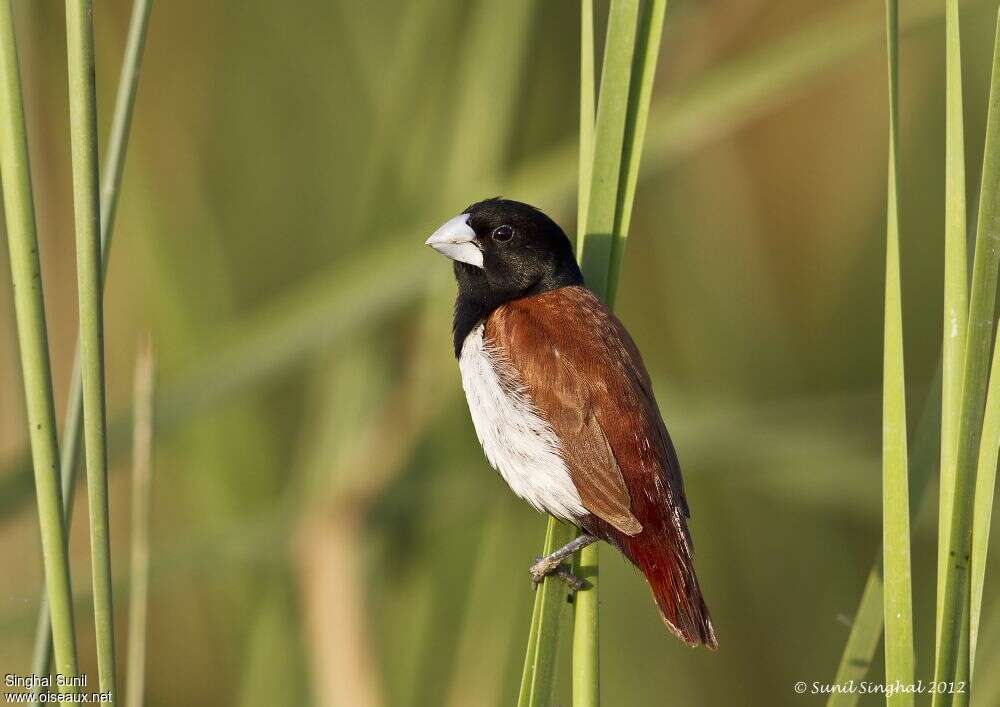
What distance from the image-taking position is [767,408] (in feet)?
8.96

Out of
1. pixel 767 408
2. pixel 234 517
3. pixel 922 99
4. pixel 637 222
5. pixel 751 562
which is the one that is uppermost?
pixel 922 99

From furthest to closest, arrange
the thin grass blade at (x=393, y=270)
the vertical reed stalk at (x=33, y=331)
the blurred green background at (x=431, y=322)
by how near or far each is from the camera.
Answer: the blurred green background at (x=431, y=322) < the thin grass blade at (x=393, y=270) < the vertical reed stalk at (x=33, y=331)

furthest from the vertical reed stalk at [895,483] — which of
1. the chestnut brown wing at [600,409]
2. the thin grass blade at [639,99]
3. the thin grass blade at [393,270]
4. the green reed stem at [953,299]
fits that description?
the thin grass blade at [393,270]

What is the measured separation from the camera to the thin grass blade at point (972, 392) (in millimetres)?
1377

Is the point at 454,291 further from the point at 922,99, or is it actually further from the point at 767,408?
the point at 922,99

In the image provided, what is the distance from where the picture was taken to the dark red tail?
182 centimetres

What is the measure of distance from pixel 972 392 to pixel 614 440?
2.28 ft

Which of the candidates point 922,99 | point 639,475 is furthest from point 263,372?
point 922,99

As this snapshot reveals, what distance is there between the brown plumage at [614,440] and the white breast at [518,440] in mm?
28

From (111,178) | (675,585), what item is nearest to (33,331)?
(111,178)

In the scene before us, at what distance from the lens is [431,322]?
8.87ft

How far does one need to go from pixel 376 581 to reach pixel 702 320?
1363 mm

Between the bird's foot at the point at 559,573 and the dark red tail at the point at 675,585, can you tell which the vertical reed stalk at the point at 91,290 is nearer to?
the bird's foot at the point at 559,573

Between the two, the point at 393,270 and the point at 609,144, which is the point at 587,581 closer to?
the point at 609,144
